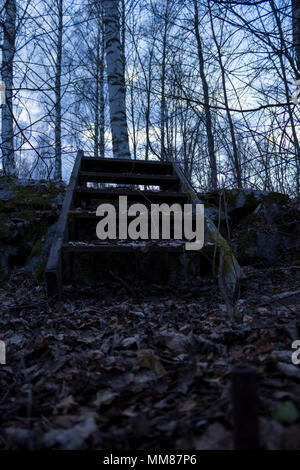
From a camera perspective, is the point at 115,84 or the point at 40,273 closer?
the point at 40,273

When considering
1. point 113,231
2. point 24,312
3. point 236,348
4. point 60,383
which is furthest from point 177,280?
point 60,383

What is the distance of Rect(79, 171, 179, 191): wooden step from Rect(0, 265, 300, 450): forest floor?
88.8 inches

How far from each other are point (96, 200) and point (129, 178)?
60cm

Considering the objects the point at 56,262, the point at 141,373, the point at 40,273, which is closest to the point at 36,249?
the point at 40,273

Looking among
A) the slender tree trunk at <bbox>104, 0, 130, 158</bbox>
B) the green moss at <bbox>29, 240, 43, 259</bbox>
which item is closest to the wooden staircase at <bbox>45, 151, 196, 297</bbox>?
the green moss at <bbox>29, 240, 43, 259</bbox>

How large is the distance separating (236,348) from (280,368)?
36 centimetres

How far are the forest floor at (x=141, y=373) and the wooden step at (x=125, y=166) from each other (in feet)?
9.12

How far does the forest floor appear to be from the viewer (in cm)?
107

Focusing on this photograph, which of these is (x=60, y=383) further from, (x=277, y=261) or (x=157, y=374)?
(x=277, y=261)

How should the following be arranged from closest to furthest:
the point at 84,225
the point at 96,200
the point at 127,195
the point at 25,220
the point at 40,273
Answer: the point at 40,273
the point at 84,225
the point at 127,195
the point at 25,220
the point at 96,200

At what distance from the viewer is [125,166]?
5156 mm

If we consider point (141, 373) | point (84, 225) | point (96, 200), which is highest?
point (96, 200)

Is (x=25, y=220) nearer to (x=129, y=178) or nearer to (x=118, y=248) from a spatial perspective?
(x=129, y=178)

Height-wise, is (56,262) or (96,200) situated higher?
(96,200)
